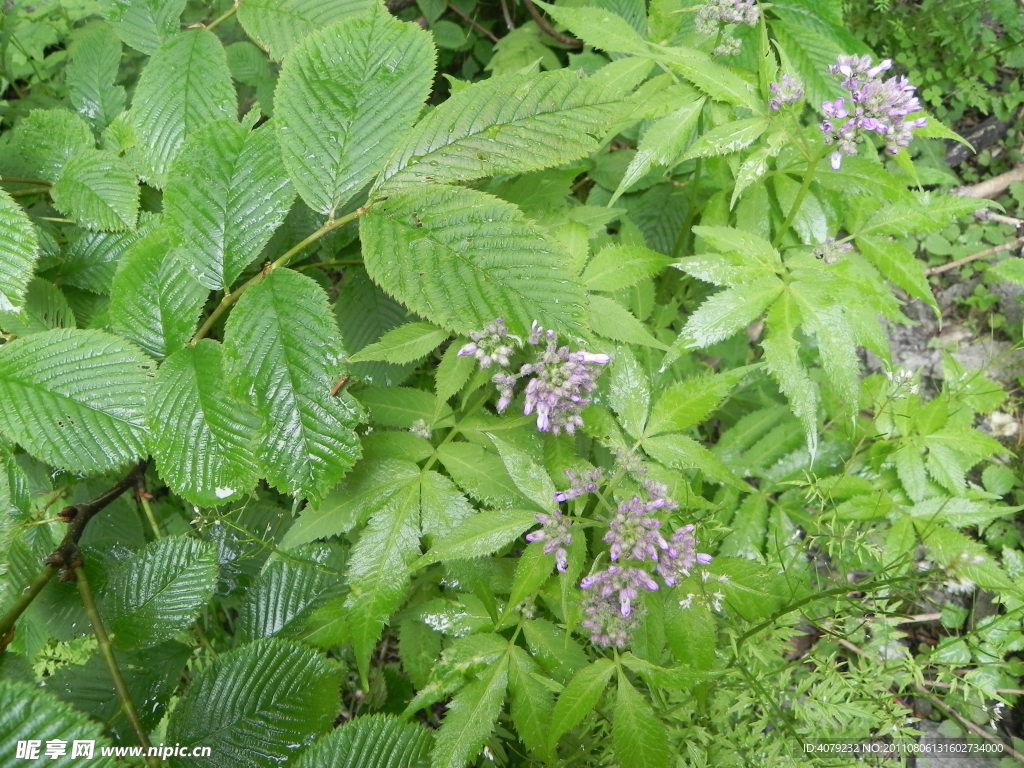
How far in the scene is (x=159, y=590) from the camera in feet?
5.73

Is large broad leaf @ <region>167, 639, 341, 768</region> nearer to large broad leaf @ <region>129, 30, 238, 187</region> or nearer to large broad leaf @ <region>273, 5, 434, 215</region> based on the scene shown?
large broad leaf @ <region>273, 5, 434, 215</region>

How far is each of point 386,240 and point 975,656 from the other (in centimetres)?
302

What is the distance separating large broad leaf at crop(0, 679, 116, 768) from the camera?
1.16m

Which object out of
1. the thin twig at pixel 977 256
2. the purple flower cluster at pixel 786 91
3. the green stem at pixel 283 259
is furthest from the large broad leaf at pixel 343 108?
the thin twig at pixel 977 256

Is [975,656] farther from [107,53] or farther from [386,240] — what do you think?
[107,53]

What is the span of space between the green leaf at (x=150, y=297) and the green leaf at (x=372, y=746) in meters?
1.04

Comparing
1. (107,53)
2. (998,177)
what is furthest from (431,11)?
(998,177)

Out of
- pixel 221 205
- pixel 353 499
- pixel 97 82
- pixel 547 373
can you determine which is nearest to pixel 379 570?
pixel 353 499

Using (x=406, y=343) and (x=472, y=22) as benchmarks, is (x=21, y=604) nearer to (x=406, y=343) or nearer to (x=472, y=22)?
(x=406, y=343)

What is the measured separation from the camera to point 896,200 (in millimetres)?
2051

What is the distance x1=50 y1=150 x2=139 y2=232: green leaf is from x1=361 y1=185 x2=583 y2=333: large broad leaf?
1.06 m

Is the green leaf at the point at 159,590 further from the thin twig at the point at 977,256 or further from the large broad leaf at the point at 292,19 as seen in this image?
the thin twig at the point at 977,256

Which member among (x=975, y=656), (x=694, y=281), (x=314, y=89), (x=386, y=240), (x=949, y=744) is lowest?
(x=949, y=744)

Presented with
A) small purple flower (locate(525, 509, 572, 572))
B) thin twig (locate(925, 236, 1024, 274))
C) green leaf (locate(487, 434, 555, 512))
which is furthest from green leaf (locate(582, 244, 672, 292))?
thin twig (locate(925, 236, 1024, 274))
